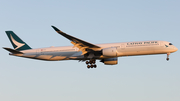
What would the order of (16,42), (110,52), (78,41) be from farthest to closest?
(16,42)
(110,52)
(78,41)

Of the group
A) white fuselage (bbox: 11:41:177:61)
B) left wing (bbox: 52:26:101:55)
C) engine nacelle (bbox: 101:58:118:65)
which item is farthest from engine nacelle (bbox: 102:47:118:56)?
engine nacelle (bbox: 101:58:118:65)

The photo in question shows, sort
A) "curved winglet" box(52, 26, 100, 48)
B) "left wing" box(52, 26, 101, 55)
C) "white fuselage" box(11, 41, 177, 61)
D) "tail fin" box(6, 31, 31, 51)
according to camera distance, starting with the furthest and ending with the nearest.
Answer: "tail fin" box(6, 31, 31, 51) → "white fuselage" box(11, 41, 177, 61) → "left wing" box(52, 26, 101, 55) → "curved winglet" box(52, 26, 100, 48)

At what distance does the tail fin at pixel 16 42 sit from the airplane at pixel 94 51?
0.94 meters

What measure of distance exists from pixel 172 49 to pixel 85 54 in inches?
545

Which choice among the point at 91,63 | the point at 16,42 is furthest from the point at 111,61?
the point at 16,42

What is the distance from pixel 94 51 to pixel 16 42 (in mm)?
15559

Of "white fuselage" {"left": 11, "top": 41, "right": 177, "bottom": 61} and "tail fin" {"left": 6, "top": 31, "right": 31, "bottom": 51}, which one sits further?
"tail fin" {"left": 6, "top": 31, "right": 31, "bottom": 51}

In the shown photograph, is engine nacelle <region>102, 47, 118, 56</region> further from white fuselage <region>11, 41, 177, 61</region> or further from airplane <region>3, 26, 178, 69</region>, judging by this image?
white fuselage <region>11, 41, 177, 61</region>

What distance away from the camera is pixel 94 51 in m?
42.8

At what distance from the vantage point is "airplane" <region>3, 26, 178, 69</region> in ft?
137

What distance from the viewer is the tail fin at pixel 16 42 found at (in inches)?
A: 1907

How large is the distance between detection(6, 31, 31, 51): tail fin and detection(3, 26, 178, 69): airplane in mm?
943

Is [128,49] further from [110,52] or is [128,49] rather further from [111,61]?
[111,61]

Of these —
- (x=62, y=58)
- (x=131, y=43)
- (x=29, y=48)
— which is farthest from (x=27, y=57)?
(x=131, y=43)
